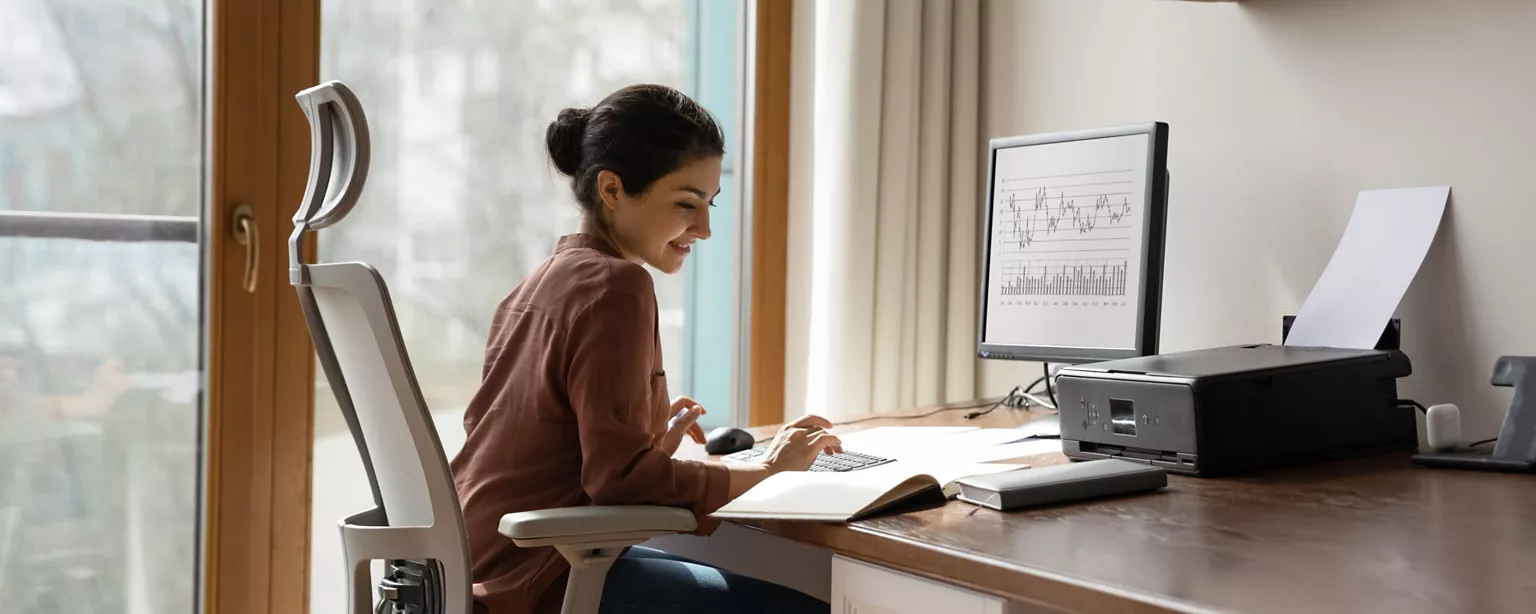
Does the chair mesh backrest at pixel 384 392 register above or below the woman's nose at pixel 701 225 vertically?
below

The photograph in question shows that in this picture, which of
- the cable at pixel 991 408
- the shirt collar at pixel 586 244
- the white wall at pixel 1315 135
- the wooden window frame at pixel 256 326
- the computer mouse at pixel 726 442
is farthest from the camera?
the cable at pixel 991 408

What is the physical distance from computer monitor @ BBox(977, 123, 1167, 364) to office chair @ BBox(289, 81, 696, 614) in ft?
2.73

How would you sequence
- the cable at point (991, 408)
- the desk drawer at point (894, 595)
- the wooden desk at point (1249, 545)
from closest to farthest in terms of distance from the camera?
the wooden desk at point (1249, 545)
the desk drawer at point (894, 595)
the cable at point (991, 408)

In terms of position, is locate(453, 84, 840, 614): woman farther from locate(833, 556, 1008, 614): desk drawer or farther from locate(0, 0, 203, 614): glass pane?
locate(0, 0, 203, 614): glass pane

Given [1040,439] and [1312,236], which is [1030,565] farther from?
[1312,236]

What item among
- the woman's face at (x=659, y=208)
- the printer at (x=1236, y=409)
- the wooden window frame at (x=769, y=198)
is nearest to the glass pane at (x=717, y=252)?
the wooden window frame at (x=769, y=198)

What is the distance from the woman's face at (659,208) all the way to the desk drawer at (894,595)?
51 centimetres

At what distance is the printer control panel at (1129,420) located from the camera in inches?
51.7

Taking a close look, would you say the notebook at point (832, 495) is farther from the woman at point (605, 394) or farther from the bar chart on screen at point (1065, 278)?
the bar chart on screen at point (1065, 278)

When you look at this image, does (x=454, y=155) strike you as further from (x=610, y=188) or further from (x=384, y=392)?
(x=384, y=392)

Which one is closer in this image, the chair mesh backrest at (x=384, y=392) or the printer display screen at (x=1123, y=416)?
the chair mesh backrest at (x=384, y=392)

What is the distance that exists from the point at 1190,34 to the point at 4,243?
1.85 m

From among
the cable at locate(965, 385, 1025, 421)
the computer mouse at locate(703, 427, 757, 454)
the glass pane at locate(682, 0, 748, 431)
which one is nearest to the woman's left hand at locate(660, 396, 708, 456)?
the computer mouse at locate(703, 427, 757, 454)

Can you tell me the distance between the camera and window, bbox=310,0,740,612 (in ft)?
6.52
